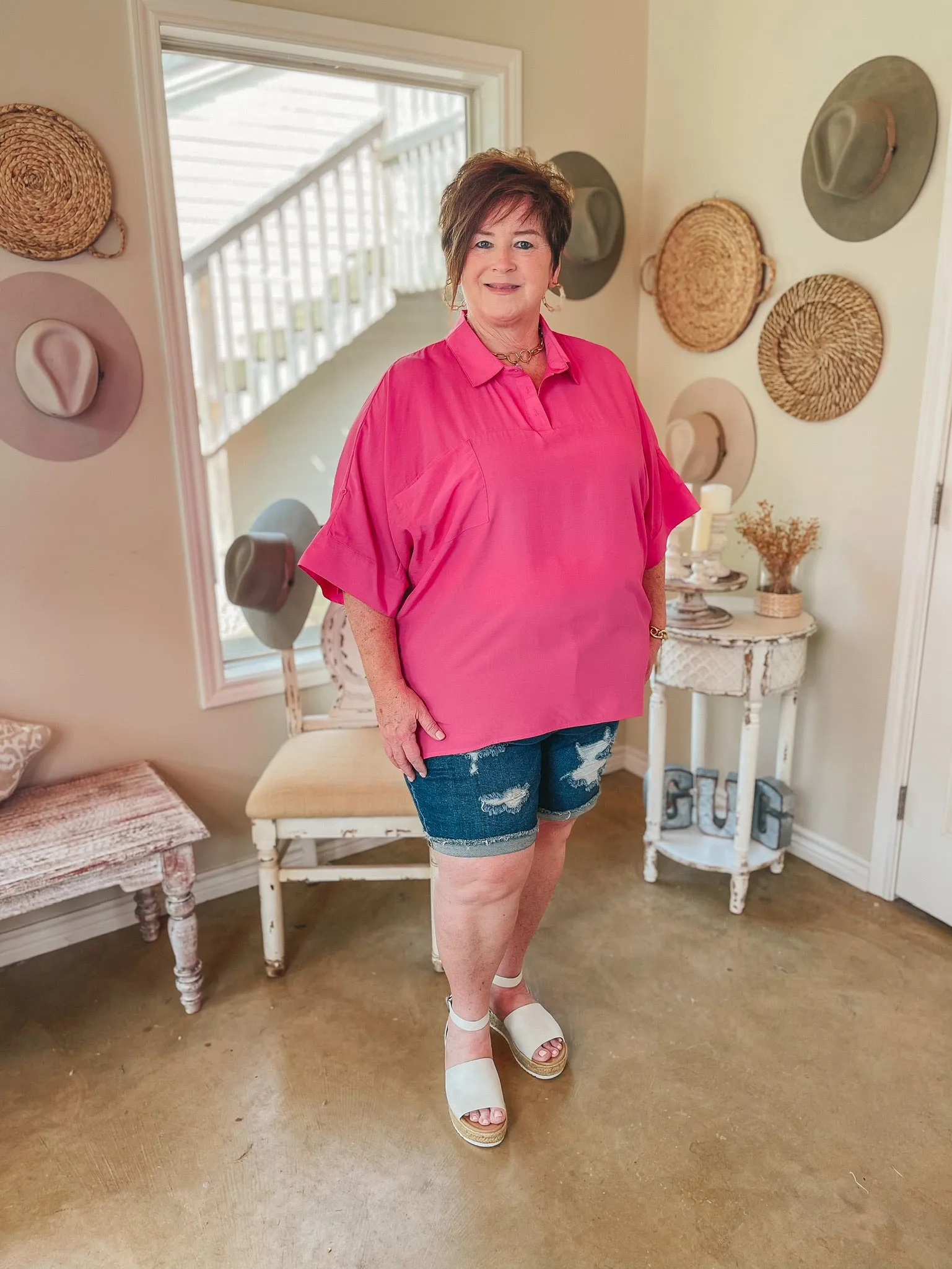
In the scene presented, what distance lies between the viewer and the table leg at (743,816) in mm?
2128

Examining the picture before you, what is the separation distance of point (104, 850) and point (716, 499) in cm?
157

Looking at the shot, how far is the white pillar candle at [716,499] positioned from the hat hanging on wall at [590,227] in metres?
0.85

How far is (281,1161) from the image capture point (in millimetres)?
1494

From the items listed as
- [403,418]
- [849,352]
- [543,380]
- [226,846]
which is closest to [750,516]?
[849,352]

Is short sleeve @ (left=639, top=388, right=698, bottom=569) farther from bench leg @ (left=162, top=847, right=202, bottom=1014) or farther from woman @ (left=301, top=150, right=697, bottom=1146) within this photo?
bench leg @ (left=162, top=847, right=202, bottom=1014)

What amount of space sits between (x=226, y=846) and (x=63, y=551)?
2.93ft

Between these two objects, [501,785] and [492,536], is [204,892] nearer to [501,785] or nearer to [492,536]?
Answer: [501,785]

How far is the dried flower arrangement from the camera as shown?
2176 mm

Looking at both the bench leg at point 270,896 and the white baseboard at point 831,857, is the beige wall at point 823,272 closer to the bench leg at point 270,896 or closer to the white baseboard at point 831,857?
the white baseboard at point 831,857

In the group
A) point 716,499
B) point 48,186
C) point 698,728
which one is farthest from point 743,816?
point 48,186

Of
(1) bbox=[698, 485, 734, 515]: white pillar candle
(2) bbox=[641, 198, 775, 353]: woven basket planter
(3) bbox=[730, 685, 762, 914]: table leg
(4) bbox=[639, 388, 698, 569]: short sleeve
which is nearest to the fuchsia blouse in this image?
(4) bbox=[639, 388, 698, 569]: short sleeve

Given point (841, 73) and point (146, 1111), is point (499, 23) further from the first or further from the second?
point (146, 1111)

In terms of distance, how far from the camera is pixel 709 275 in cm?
243

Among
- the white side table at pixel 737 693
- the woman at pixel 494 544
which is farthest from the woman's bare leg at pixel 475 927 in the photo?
the white side table at pixel 737 693
